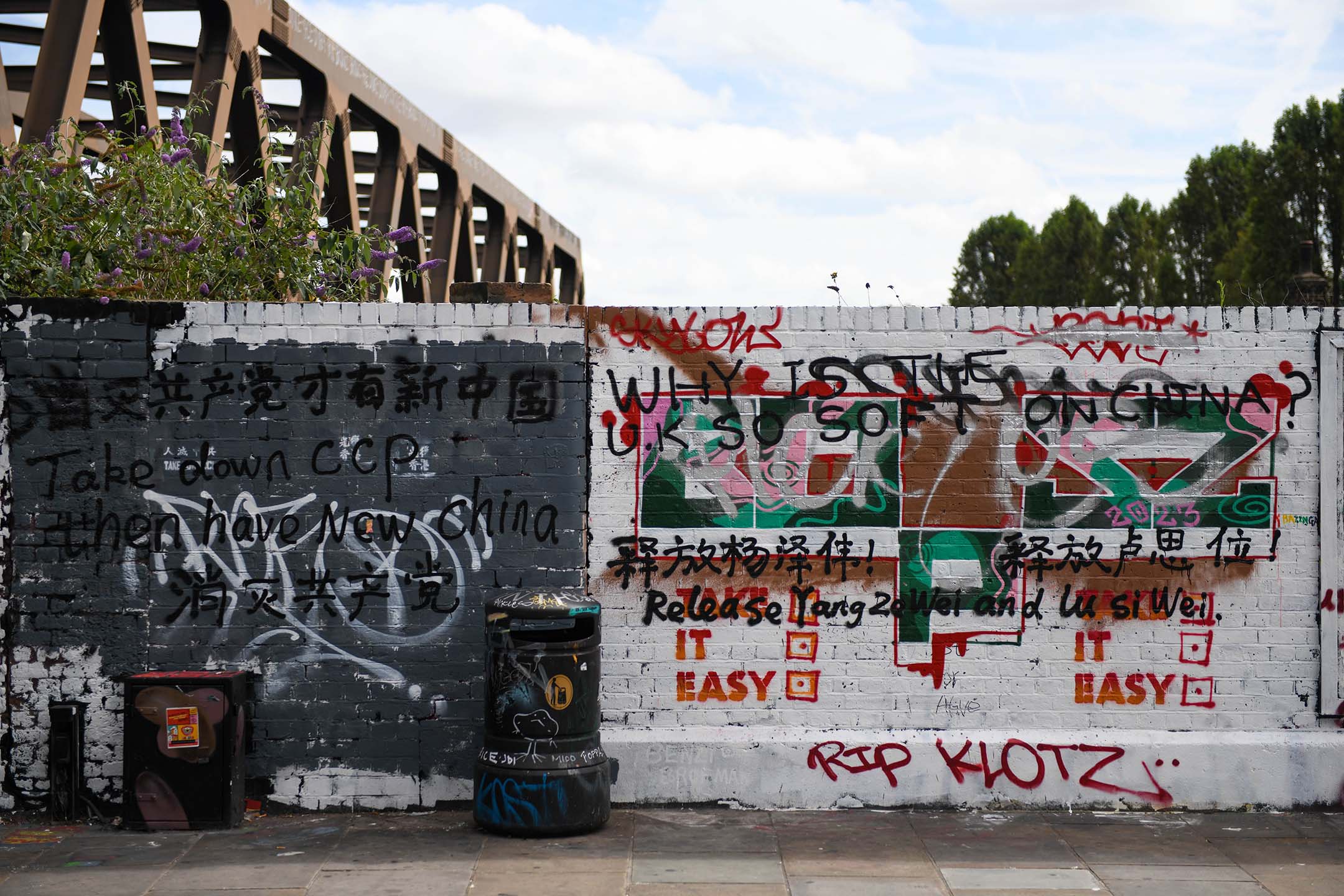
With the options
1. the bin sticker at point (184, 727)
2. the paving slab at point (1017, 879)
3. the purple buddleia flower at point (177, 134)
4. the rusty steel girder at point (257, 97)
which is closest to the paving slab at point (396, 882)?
the bin sticker at point (184, 727)

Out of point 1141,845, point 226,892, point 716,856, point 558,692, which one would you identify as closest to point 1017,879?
point 1141,845

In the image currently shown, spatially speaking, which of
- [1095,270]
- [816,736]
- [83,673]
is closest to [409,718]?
[83,673]

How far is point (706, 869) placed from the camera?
620 cm

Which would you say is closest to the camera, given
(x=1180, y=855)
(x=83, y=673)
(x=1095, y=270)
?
(x=1180, y=855)

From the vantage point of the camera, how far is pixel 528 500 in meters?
7.33

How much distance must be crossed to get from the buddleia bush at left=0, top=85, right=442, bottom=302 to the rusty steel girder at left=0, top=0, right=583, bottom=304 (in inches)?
54.8

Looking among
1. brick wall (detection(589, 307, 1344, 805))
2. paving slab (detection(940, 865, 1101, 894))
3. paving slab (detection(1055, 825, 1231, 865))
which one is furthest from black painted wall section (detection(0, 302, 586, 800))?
paving slab (detection(1055, 825, 1231, 865))

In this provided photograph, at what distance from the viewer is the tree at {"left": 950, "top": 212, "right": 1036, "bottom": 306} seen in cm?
6775

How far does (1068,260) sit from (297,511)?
50.6 m

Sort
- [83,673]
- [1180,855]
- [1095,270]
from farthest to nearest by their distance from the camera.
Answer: [1095,270]
[83,673]
[1180,855]

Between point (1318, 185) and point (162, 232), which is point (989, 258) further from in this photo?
point (162, 232)

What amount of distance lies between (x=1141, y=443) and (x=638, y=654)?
10.1ft

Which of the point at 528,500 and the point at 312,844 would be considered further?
the point at 528,500

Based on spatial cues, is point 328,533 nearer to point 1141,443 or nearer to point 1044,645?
point 1044,645
